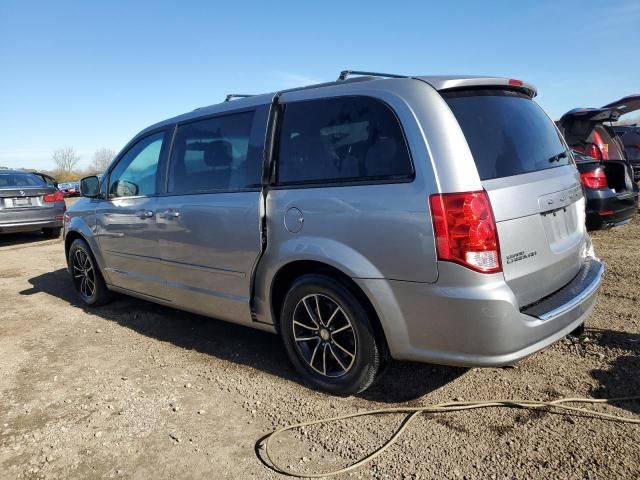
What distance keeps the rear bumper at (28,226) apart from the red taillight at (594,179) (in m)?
9.86

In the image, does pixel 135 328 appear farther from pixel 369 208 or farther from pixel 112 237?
Result: pixel 369 208

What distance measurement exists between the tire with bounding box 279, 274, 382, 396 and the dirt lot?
0.14m

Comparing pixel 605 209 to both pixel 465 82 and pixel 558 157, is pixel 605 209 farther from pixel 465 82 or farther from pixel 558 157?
pixel 465 82

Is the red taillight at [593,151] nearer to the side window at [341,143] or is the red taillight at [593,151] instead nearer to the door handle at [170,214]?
the side window at [341,143]

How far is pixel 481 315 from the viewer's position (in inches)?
100

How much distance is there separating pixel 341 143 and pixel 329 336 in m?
1.20

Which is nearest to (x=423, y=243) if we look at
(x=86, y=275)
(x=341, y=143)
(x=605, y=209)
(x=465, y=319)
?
(x=465, y=319)

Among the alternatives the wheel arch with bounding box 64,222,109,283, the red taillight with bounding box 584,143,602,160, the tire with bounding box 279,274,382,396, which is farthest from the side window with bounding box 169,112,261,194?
the red taillight with bounding box 584,143,602,160

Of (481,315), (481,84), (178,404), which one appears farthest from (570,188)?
(178,404)

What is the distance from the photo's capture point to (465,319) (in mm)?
2580

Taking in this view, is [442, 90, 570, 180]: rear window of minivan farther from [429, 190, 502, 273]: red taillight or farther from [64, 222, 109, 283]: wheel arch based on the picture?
[64, 222, 109, 283]: wheel arch

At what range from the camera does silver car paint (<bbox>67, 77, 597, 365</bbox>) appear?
259 cm

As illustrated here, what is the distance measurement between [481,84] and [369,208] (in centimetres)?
101

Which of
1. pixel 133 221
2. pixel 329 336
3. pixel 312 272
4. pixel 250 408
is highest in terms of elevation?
pixel 133 221
